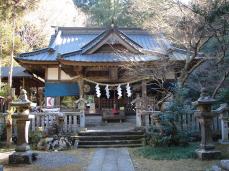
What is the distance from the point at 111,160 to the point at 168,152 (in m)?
2.03

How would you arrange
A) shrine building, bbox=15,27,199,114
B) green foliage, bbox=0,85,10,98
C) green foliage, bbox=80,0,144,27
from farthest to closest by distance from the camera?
1. green foliage, bbox=80,0,144,27
2. shrine building, bbox=15,27,199,114
3. green foliage, bbox=0,85,10,98

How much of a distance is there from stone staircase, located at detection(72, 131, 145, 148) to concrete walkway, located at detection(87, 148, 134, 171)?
85cm

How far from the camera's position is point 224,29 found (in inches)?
444

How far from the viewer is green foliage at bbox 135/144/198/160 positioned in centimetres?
1041

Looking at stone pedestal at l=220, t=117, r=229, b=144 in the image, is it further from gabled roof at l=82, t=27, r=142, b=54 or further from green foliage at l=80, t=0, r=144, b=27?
green foliage at l=80, t=0, r=144, b=27

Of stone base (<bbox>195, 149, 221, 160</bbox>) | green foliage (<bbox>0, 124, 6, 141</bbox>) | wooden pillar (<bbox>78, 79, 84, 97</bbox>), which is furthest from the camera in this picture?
wooden pillar (<bbox>78, 79, 84, 97</bbox>)

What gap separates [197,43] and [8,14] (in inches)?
305

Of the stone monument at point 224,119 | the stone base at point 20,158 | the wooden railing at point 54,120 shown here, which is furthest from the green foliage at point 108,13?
the stone base at point 20,158

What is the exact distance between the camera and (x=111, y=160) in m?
10.2

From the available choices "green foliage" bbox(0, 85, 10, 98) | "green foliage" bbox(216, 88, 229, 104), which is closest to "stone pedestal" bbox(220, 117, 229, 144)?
"green foliage" bbox(216, 88, 229, 104)

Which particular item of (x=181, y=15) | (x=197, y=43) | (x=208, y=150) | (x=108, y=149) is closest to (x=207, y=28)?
(x=197, y=43)

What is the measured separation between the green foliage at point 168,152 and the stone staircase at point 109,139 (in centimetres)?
169

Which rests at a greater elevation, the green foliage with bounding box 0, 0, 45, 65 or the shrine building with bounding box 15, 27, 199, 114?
the green foliage with bounding box 0, 0, 45, 65

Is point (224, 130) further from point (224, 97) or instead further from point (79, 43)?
point (79, 43)
